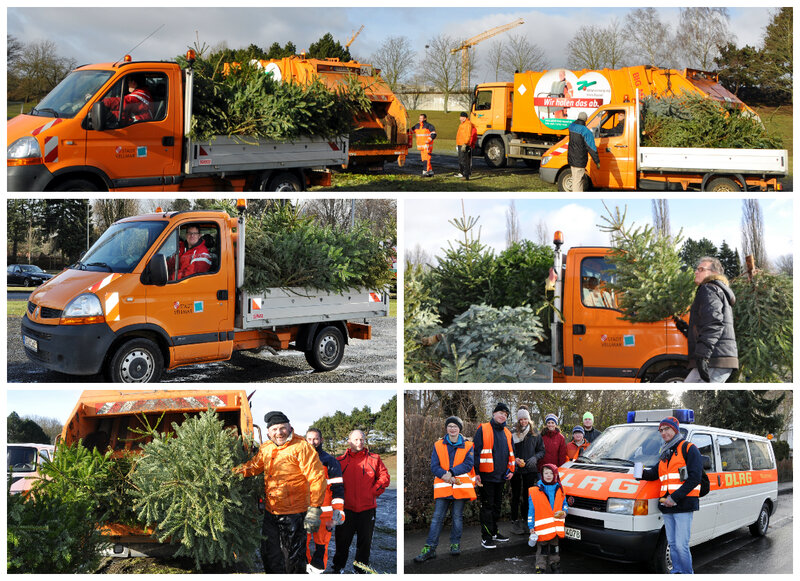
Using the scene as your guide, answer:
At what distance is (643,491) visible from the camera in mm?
5664

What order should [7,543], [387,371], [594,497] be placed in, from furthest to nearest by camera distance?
[387,371]
[594,497]
[7,543]

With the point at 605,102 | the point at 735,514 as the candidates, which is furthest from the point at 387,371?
the point at 605,102

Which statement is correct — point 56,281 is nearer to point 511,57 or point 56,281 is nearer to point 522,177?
point 522,177

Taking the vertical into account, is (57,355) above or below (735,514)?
above

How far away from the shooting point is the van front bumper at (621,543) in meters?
5.54

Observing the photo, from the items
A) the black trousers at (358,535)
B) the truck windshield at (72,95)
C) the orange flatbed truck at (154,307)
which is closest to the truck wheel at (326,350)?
the orange flatbed truck at (154,307)

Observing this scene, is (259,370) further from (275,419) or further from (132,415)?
(275,419)

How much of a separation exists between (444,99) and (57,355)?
28562 mm

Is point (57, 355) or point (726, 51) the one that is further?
point (726, 51)

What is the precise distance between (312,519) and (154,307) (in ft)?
9.04

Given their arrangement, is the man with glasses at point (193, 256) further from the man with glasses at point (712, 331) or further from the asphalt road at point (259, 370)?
the man with glasses at point (712, 331)

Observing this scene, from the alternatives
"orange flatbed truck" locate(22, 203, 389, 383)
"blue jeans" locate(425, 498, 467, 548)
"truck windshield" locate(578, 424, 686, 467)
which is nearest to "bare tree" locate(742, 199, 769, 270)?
"truck windshield" locate(578, 424, 686, 467)

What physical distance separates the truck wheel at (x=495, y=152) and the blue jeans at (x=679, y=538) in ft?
46.3

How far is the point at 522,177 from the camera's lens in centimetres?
1625
